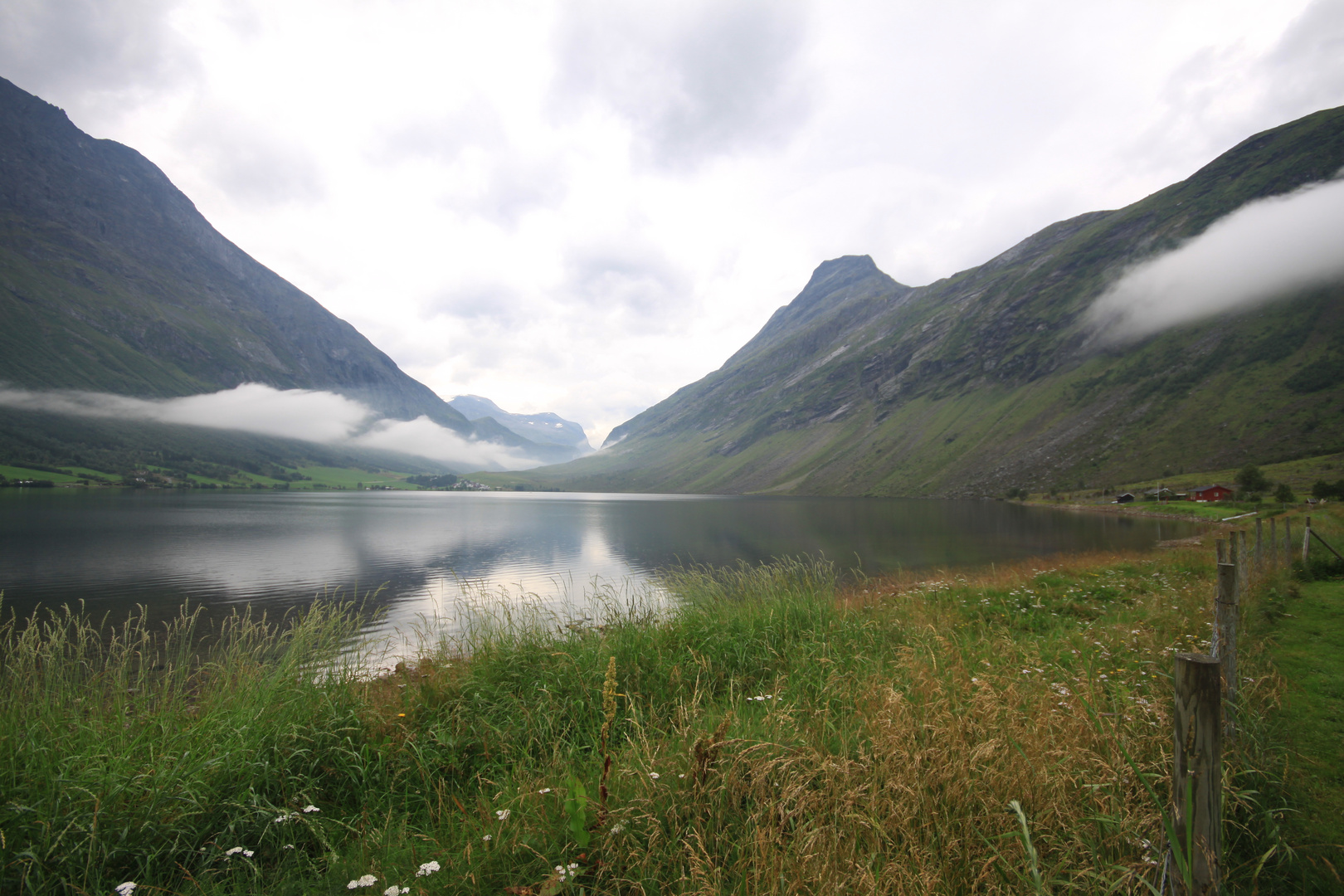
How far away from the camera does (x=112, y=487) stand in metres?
143

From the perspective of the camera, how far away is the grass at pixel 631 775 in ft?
12.2

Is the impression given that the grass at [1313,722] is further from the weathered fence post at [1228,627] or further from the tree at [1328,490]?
the tree at [1328,490]

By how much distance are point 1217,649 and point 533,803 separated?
20.1 feet

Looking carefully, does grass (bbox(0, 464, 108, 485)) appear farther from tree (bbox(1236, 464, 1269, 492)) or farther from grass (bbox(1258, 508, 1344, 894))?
tree (bbox(1236, 464, 1269, 492))

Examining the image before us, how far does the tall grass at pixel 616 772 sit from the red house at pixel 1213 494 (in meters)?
104

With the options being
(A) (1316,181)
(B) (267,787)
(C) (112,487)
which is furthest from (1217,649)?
(A) (1316,181)

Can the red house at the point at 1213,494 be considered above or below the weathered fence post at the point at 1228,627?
below

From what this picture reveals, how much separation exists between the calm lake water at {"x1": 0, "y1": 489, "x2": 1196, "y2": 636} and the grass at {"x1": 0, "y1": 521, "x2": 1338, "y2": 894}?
517 cm

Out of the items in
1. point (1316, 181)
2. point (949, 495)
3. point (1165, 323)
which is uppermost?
point (1316, 181)

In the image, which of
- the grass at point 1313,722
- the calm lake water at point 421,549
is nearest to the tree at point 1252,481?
the calm lake water at point 421,549

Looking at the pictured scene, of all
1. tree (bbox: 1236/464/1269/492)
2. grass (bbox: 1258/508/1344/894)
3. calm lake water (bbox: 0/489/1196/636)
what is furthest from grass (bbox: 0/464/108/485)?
tree (bbox: 1236/464/1269/492)

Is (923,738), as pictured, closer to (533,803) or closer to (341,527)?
(533,803)

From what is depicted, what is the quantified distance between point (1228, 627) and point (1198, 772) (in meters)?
3.47

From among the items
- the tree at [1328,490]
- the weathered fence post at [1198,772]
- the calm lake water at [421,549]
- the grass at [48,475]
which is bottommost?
the calm lake water at [421,549]
